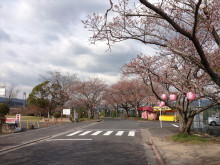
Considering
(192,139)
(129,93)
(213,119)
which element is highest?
(129,93)

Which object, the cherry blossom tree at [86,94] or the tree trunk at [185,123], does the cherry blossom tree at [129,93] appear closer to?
the cherry blossom tree at [86,94]

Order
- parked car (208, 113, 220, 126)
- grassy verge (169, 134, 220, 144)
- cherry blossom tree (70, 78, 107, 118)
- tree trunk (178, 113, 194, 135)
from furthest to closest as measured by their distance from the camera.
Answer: cherry blossom tree (70, 78, 107, 118), parked car (208, 113, 220, 126), tree trunk (178, 113, 194, 135), grassy verge (169, 134, 220, 144)

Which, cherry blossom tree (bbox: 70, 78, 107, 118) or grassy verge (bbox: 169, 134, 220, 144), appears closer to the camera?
grassy verge (bbox: 169, 134, 220, 144)

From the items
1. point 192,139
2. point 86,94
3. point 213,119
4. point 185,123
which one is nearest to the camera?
point 192,139

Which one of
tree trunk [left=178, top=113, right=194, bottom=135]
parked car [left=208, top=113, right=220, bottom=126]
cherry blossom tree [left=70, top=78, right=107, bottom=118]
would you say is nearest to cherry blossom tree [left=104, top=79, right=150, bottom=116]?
cherry blossom tree [left=70, top=78, right=107, bottom=118]

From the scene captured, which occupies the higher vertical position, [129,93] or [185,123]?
[129,93]

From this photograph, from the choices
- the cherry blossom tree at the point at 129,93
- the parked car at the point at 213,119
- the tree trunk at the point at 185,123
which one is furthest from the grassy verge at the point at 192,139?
the cherry blossom tree at the point at 129,93

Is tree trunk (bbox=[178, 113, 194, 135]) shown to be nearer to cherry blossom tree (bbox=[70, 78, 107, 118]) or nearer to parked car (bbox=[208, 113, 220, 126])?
parked car (bbox=[208, 113, 220, 126])

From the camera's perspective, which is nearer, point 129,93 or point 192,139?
point 192,139

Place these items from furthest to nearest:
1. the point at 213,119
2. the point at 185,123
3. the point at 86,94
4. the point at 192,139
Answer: the point at 86,94 → the point at 213,119 → the point at 185,123 → the point at 192,139

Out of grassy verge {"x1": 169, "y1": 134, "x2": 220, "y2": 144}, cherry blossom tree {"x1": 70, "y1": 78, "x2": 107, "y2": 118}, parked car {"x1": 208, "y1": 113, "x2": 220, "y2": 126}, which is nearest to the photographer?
grassy verge {"x1": 169, "y1": 134, "x2": 220, "y2": 144}

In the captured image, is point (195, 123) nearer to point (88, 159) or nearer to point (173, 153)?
point (173, 153)

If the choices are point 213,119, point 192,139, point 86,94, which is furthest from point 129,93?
point 192,139

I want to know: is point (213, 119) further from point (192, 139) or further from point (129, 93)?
point (129, 93)
